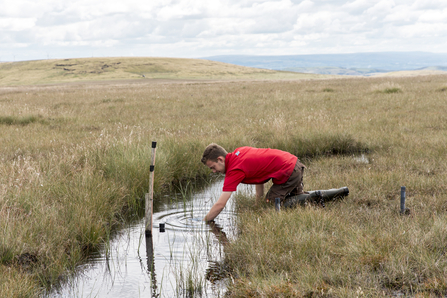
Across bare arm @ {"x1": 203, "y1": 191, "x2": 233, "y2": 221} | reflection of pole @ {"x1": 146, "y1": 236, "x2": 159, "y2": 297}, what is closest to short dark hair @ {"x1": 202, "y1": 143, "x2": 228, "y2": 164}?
bare arm @ {"x1": 203, "y1": 191, "x2": 233, "y2": 221}

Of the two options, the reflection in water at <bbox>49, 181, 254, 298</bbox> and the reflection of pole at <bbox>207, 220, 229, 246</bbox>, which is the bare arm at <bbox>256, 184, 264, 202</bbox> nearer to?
the reflection in water at <bbox>49, 181, 254, 298</bbox>

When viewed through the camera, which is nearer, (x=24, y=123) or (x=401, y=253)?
(x=401, y=253)

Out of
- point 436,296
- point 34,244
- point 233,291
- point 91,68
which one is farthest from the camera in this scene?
point 91,68

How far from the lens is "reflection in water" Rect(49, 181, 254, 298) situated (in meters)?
3.71

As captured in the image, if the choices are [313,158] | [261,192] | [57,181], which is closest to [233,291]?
[261,192]

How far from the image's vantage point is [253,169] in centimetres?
A: 511

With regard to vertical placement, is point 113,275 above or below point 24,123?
below

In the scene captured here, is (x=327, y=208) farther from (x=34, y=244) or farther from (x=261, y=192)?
(x=34, y=244)

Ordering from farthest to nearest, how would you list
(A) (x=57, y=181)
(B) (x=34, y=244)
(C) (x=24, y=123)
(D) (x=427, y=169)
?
(C) (x=24, y=123) → (D) (x=427, y=169) → (A) (x=57, y=181) → (B) (x=34, y=244)

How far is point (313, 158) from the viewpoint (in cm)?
870

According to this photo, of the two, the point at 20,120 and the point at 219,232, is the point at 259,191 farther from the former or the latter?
the point at 20,120

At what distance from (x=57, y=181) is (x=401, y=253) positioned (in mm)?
4602

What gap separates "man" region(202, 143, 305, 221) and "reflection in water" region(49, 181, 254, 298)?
422mm

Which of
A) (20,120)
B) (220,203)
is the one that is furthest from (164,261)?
(20,120)
